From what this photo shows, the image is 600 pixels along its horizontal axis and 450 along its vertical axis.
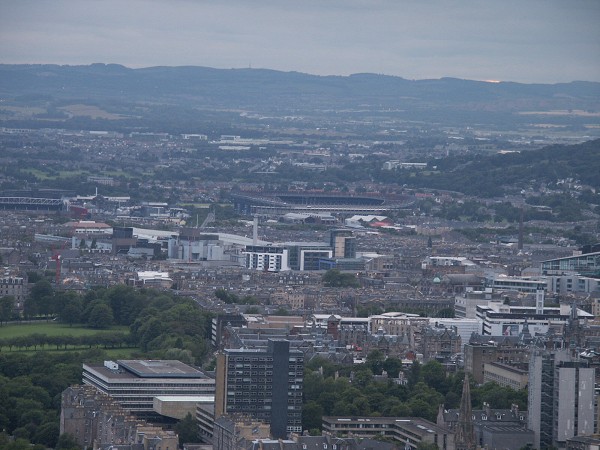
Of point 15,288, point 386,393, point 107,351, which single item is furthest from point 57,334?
point 386,393

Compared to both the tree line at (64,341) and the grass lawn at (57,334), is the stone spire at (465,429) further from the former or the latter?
the tree line at (64,341)

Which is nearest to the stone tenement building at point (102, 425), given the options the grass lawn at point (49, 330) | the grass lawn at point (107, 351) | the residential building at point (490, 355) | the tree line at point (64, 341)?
the grass lawn at point (107, 351)

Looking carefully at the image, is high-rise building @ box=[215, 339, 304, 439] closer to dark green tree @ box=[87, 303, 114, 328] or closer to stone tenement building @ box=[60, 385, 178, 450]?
stone tenement building @ box=[60, 385, 178, 450]

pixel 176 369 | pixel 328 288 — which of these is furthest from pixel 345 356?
pixel 328 288

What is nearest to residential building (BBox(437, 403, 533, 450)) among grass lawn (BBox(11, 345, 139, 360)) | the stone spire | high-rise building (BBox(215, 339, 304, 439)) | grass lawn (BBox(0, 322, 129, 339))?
the stone spire

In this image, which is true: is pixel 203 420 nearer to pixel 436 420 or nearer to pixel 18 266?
pixel 436 420
